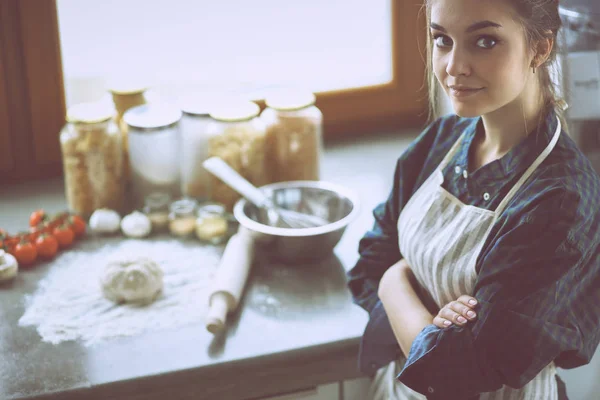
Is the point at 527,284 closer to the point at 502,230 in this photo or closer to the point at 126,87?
the point at 502,230

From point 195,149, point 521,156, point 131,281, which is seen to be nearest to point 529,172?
point 521,156

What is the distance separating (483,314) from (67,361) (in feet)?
1.97

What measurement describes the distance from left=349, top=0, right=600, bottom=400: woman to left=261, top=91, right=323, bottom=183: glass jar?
50cm

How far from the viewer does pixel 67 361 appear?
1.20 metres

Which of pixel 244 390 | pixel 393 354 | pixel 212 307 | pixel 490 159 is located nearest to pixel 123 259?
pixel 212 307

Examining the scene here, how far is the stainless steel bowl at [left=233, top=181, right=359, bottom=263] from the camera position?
1391mm

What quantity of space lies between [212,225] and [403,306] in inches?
20.1

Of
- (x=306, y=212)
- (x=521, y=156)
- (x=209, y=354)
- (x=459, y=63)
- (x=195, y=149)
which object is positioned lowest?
(x=209, y=354)

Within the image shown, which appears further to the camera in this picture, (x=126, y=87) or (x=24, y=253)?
(x=126, y=87)

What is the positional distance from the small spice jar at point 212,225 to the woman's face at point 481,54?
649 mm

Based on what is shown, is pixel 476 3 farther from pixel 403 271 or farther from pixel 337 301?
pixel 337 301

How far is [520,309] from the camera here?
3.06ft

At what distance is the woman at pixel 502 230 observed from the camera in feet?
3.07

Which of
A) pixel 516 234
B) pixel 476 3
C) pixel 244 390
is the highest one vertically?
pixel 476 3
